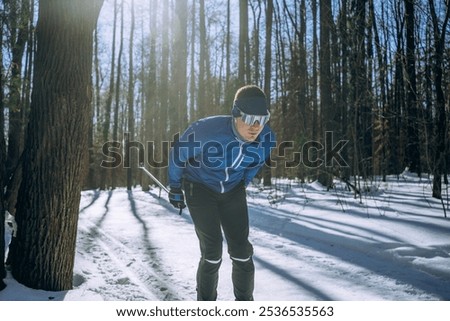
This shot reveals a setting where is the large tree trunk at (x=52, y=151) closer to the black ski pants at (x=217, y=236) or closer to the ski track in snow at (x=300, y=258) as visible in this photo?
the ski track in snow at (x=300, y=258)

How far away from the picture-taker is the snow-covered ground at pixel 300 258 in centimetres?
307

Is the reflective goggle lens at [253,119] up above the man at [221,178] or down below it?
above

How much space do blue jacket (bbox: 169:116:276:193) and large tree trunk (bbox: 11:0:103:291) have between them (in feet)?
3.16

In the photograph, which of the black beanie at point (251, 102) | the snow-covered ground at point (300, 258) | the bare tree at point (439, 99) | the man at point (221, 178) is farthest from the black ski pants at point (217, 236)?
the bare tree at point (439, 99)

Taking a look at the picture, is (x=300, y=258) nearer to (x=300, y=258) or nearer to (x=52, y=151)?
(x=300, y=258)

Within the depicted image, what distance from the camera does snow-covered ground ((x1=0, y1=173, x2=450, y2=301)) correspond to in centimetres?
307

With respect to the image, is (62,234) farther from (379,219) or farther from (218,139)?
(379,219)

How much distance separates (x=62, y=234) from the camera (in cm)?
304

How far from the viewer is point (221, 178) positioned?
287 cm

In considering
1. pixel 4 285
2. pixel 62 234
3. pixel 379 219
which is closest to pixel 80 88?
pixel 62 234

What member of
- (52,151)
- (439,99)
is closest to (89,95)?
(52,151)

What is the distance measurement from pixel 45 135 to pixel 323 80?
8942 millimetres

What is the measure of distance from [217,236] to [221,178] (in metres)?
0.48

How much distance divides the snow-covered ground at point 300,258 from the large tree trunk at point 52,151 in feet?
0.78
